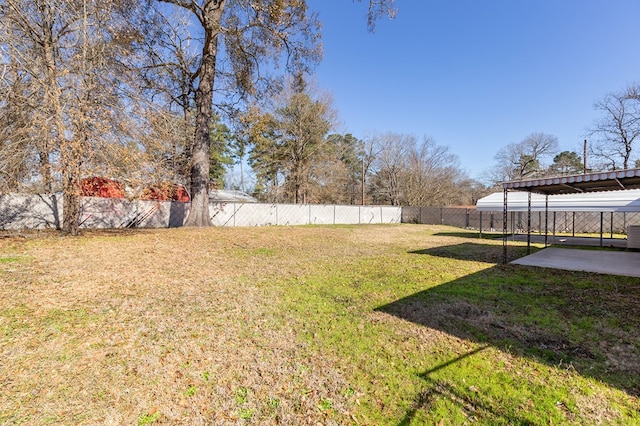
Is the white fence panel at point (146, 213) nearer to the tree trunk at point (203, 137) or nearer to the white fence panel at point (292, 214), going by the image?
the white fence panel at point (292, 214)

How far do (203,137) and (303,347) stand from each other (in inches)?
408

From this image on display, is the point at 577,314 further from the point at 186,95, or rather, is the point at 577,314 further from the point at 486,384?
A: the point at 186,95

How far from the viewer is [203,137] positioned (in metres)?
11.3

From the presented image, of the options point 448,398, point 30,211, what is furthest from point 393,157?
point 448,398

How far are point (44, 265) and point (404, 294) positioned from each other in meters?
6.24

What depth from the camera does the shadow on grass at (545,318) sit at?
2740 millimetres

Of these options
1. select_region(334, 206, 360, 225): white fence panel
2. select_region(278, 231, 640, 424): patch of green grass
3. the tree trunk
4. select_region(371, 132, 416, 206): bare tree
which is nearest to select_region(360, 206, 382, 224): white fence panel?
select_region(334, 206, 360, 225): white fence panel

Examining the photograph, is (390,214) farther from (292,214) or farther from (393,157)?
(292,214)

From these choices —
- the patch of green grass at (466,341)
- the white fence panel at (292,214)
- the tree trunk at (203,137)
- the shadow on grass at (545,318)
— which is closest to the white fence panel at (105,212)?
the tree trunk at (203,137)

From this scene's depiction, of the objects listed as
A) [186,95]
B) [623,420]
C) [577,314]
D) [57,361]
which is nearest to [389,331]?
[623,420]

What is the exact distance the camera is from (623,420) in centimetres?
205

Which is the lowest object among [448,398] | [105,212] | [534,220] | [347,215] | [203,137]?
[448,398]

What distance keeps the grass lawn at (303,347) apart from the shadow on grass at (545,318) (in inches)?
0.9

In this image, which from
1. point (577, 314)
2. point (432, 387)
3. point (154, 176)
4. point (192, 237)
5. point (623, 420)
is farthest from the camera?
point (192, 237)
